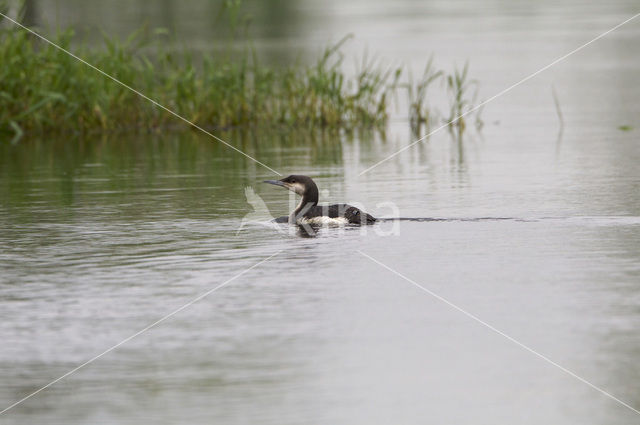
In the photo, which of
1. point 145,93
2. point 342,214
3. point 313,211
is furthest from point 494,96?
point 342,214

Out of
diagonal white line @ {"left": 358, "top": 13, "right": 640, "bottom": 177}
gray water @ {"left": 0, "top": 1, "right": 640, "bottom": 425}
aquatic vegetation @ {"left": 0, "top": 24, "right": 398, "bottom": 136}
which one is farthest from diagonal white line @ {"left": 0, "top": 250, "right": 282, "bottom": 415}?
aquatic vegetation @ {"left": 0, "top": 24, "right": 398, "bottom": 136}

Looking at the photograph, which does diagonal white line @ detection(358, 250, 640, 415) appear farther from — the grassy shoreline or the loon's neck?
the grassy shoreline

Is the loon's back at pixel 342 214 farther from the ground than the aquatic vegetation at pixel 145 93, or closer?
closer

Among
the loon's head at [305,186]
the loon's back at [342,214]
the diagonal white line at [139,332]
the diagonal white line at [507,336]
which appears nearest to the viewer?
the diagonal white line at [507,336]

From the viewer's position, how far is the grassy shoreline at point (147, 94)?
65.2 ft

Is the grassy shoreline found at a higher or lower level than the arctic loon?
higher

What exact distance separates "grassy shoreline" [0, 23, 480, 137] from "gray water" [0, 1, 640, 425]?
3.32ft

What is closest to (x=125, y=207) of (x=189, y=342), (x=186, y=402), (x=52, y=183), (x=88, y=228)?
(x=88, y=228)

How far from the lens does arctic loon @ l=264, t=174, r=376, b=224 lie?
38.5 feet

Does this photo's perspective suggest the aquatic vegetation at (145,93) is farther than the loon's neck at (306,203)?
Yes

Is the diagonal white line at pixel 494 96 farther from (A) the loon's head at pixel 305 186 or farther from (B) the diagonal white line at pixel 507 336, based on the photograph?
(B) the diagonal white line at pixel 507 336

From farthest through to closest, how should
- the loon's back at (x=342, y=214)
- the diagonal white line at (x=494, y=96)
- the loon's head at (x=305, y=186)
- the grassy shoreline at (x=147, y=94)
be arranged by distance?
the grassy shoreline at (x=147, y=94) < the diagonal white line at (x=494, y=96) < the loon's head at (x=305, y=186) < the loon's back at (x=342, y=214)

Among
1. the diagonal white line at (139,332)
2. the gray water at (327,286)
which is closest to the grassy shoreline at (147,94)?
the gray water at (327,286)

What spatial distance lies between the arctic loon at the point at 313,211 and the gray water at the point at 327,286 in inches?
7.6
